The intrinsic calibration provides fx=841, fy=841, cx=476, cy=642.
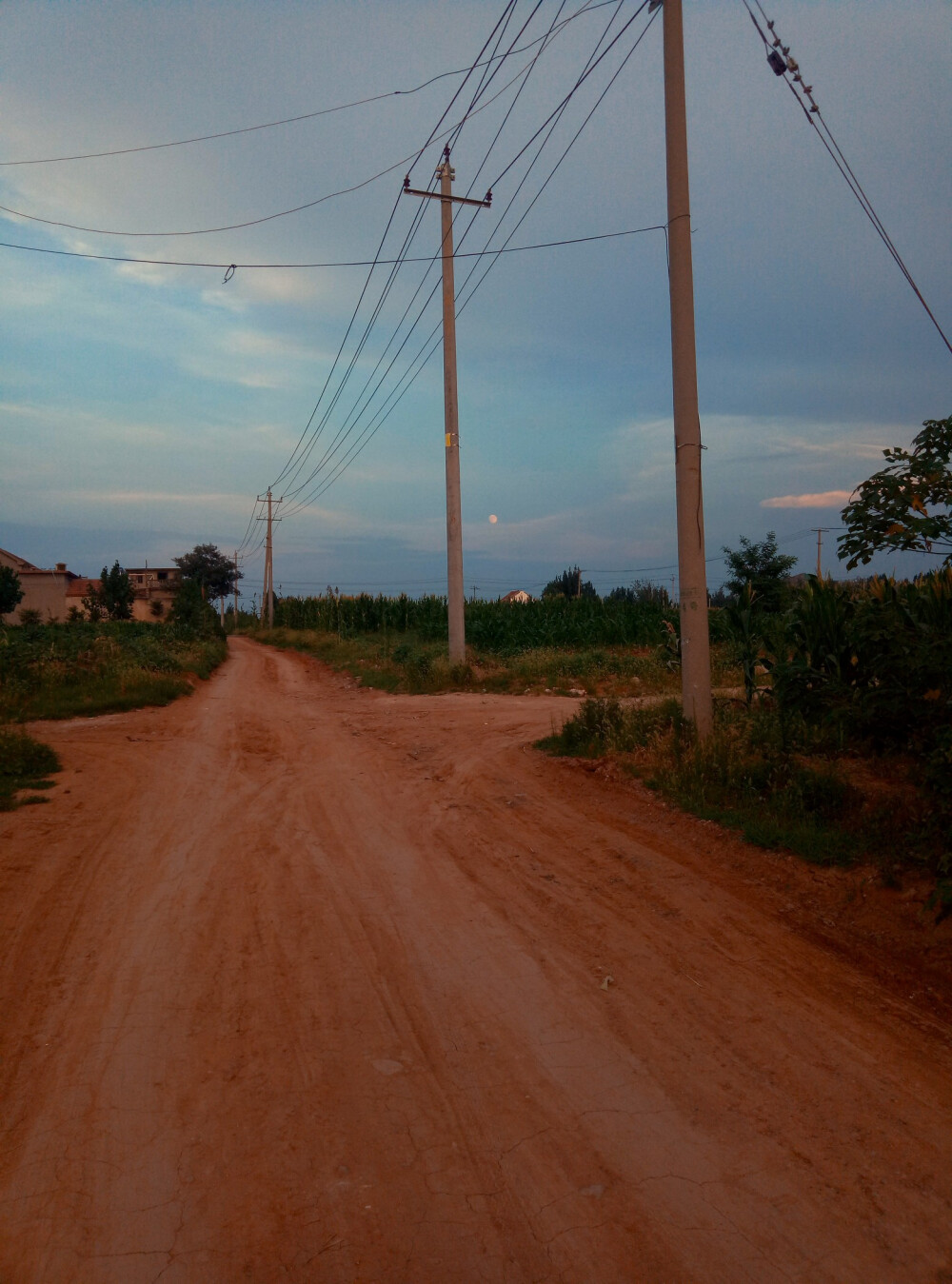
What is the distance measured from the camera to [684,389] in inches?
331

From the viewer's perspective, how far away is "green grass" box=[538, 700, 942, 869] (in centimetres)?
596

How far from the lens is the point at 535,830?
734 cm

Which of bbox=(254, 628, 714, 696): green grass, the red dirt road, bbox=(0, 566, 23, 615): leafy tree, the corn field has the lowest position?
the red dirt road

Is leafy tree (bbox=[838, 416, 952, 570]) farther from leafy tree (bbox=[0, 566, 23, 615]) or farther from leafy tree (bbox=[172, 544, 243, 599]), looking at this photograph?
leafy tree (bbox=[172, 544, 243, 599])

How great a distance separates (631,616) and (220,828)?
21089mm

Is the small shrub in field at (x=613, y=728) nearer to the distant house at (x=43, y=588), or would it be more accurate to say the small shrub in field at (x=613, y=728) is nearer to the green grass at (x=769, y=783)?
the green grass at (x=769, y=783)

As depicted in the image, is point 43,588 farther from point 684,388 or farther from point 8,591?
point 684,388

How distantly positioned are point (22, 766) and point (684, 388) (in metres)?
8.36

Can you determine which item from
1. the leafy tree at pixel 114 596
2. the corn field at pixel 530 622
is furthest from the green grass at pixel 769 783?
the leafy tree at pixel 114 596

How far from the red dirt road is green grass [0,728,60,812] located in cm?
155

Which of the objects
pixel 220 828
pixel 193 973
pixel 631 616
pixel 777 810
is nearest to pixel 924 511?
pixel 777 810

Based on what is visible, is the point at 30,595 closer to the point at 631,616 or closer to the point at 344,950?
the point at 631,616

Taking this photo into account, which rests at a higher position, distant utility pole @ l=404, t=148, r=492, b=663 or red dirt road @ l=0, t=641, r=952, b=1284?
distant utility pole @ l=404, t=148, r=492, b=663

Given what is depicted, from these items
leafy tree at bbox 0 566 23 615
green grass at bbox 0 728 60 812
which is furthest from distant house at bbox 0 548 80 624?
green grass at bbox 0 728 60 812
